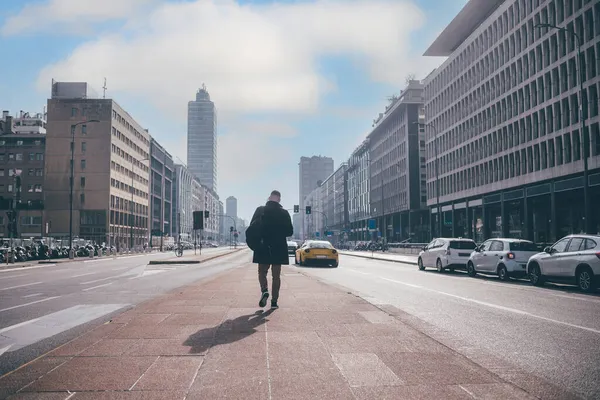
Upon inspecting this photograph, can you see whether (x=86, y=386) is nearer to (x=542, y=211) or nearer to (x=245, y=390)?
(x=245, y=390)

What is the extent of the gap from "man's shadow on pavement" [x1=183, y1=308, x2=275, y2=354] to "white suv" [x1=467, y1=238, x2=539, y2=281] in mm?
13319

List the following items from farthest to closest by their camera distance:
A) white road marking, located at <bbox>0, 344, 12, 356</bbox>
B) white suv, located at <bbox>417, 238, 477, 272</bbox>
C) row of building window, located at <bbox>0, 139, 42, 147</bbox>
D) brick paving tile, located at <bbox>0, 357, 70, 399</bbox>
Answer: row of building window, located at <bbox>0, 139, 42, 147</bbox> < white suv, located at <bbox>417, 238, 477, 272</bbox> < white road marking, located at <bbox>0, 344, 12, 356</bbox> < brick paving tile, located at <bbox>0, 357, 70, 399</bbox>

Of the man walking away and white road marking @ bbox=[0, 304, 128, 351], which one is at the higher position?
the man walking away

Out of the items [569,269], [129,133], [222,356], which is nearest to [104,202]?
[129,133]

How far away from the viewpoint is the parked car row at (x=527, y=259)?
14.9m

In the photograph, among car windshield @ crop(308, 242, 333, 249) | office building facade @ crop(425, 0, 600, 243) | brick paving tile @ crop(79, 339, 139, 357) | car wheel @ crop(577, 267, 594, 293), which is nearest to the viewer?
brick paving tile @ crop(79, 339, 139, 357)

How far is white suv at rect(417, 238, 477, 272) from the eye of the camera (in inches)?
960

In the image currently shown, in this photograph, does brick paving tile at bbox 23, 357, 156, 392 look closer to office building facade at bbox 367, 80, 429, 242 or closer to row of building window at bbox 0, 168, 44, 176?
office building facade at bbox 367, 80, 429, 242

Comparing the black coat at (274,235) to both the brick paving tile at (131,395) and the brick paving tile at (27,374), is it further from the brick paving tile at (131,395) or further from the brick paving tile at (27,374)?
the brick paving tile at (131,395)

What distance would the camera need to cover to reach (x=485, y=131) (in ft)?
184

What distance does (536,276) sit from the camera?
56.4 feet

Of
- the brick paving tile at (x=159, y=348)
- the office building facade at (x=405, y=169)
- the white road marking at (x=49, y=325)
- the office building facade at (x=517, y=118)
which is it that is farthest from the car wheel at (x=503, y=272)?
the office building facade at (x=405, y=169)

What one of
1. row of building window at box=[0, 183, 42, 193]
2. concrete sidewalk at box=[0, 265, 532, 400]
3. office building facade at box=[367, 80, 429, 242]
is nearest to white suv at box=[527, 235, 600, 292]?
concrete sidewalk at box=[0, 265, 532, 400]

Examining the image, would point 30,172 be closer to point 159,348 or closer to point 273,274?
point 273,274
